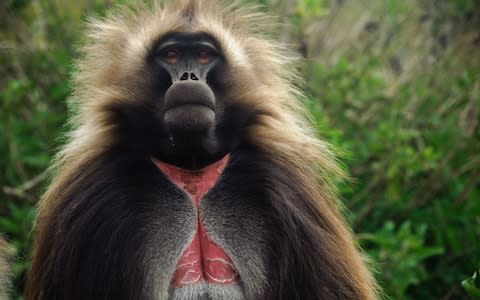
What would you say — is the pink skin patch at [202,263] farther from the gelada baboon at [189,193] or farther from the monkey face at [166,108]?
the monkey face at [166,108]

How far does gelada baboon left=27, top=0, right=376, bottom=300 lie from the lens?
13.0ft

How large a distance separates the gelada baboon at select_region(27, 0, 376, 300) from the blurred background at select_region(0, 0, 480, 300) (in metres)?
1.14

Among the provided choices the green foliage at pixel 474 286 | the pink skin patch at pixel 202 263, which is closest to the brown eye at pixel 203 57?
the pink skin patch at pixel 202 263

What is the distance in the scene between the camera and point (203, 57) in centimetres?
415

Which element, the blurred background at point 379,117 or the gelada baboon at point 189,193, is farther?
the blurred background at point 379,117

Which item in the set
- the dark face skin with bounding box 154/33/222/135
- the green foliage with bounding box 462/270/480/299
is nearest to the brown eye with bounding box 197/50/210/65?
the dark face skin with bounding box 154/33/222/135

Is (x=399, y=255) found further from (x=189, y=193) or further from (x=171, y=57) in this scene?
(x=171, y=57)

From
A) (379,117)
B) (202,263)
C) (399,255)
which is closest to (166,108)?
(202,263)

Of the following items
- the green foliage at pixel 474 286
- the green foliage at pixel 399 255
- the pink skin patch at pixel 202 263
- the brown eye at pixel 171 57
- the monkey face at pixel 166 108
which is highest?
the brown eye at pixel 171 57

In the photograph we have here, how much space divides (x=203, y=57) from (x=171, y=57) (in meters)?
0.16

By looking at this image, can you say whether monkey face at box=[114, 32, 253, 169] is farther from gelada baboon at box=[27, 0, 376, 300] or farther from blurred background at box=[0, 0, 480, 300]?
blurred background at box=[0, 0, 480, 300]

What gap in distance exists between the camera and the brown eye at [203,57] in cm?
412

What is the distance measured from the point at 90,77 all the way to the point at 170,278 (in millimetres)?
1193

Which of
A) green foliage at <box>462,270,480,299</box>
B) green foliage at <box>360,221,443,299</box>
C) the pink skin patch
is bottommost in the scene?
green foliage at <box>360,221,443,299</box>
